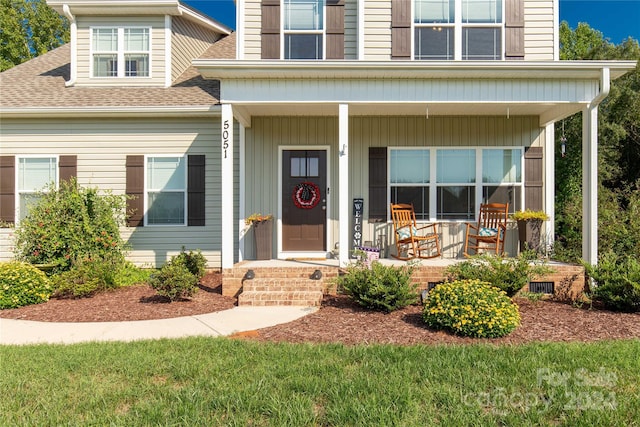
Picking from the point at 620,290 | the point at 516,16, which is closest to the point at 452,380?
the point at 620,290

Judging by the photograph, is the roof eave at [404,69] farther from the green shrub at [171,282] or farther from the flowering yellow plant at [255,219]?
the green shrub at [171,282]

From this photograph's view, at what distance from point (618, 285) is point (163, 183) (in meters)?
7.18

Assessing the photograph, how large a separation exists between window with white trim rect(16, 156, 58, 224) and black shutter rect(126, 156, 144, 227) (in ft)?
4.42

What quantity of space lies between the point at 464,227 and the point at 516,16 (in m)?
3.79

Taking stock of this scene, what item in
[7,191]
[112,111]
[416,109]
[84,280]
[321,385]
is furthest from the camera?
[7,191]

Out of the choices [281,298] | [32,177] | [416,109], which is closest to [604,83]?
[416,109]

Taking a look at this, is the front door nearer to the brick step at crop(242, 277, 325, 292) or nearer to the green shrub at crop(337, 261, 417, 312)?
the brick step at crop(242, 277, 325, 292)

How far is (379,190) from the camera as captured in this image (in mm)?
7379

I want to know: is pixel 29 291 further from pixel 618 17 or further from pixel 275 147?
pixel 618 17

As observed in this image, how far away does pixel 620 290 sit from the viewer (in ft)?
16.1

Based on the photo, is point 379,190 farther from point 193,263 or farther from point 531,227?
point 193,263

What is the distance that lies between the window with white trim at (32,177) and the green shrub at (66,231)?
96 cm

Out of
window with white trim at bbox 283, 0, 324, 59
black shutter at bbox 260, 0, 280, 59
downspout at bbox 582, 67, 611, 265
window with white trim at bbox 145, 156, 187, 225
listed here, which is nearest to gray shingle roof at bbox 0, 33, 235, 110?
window with white trim at bbox 145, 156, 187, 225

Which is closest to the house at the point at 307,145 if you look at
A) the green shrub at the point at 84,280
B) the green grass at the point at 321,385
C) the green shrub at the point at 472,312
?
the green shrub at the point at 84,280
